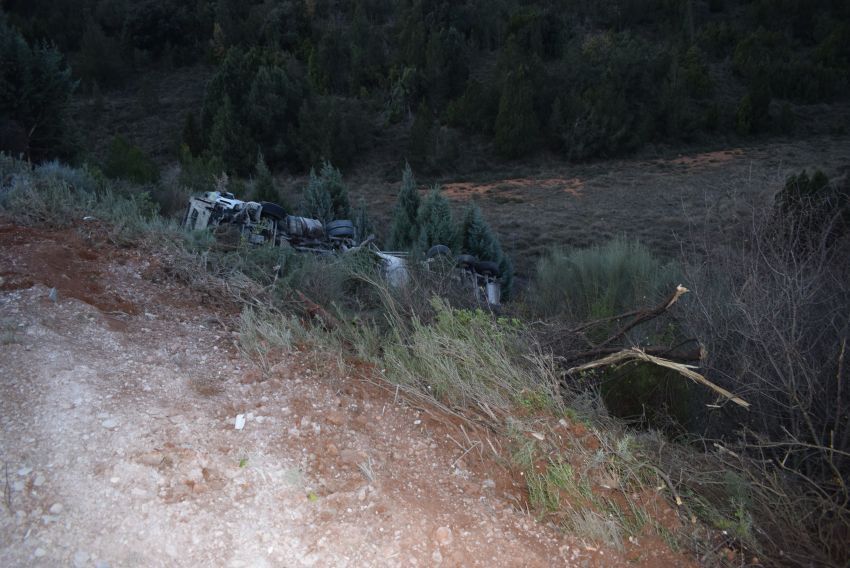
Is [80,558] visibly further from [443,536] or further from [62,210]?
[62,210]

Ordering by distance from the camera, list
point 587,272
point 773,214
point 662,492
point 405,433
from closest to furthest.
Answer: point 662,492 → point 405,433 → point 773,214 → point 587,272

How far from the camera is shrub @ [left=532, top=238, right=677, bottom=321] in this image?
6.50 meters

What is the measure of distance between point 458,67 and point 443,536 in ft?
97.5

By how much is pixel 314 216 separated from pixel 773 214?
8243 mm

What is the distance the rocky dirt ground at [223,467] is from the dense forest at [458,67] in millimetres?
19683

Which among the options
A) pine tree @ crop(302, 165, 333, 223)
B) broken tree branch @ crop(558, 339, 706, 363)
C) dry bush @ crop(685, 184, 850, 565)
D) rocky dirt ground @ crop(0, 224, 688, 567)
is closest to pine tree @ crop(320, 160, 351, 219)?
pine tree @ crop(302, 165, 333, 223)

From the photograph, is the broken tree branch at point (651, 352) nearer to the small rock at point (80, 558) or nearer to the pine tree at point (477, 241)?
the small rock at point (80, 558)

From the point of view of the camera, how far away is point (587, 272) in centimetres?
809

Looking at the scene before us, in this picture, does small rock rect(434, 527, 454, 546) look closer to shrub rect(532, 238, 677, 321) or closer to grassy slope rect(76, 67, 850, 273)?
shrub rect(532, 238, 677, 321)

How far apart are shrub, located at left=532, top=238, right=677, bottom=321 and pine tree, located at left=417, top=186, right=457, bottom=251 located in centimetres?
216

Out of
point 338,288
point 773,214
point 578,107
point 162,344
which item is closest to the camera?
point 162,344

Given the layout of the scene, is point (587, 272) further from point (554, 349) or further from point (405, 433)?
point (405, 433)

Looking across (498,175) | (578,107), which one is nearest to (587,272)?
(498,175)

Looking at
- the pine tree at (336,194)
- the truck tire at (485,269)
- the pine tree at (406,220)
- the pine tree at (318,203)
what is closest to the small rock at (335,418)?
the truck tire at (485,269)
